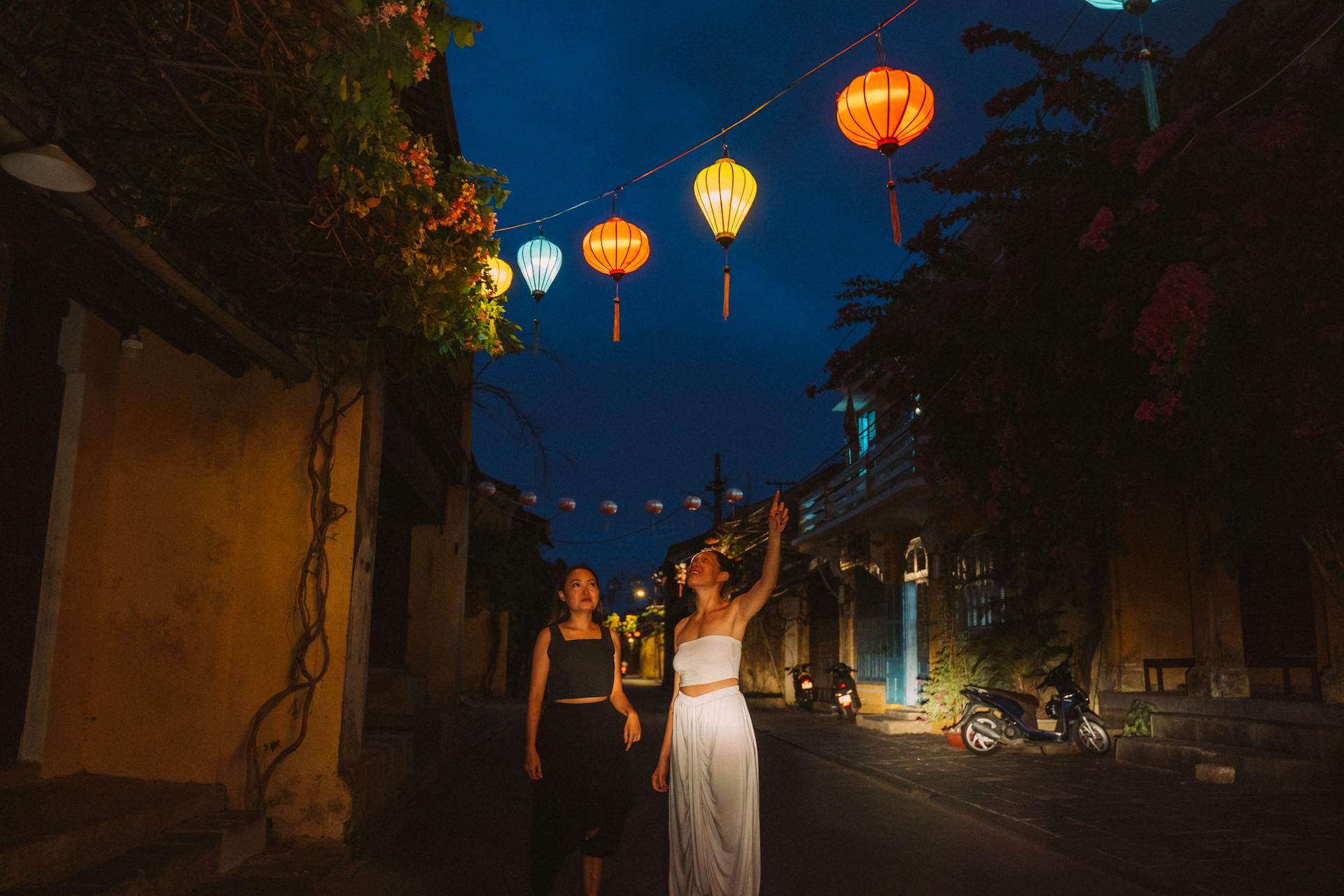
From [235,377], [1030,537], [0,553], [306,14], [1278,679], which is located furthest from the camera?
[1278,679]

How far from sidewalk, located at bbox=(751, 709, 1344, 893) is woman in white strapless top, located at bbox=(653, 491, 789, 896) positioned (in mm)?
2893

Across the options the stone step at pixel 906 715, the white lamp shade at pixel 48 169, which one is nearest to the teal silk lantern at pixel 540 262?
the white lamp shade at pixel 48 169

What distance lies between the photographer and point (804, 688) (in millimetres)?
24750

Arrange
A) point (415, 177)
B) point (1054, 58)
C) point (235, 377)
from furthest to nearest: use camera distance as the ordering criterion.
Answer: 1. point (1054, 58)
2. point (235, 377)
3. point (415, 177)

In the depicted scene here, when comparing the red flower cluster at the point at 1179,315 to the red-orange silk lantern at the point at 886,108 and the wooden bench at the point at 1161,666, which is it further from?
the wooden bench at the point at 1161,666

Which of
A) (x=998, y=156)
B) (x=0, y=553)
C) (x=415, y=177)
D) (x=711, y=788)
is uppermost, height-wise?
(x=998, y=156)

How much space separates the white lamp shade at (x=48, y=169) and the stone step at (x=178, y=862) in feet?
10.2

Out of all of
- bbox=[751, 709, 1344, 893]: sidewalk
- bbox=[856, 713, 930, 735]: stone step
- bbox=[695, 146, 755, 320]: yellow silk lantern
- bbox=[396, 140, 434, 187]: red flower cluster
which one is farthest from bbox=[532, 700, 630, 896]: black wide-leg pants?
bbox=[856, 713, 930, 735]: stone step

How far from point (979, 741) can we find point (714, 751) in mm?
9161

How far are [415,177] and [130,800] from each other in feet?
13.4

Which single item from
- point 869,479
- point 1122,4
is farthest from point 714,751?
point 869,479

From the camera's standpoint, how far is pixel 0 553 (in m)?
5.79

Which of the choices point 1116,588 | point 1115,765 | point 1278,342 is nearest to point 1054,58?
point 1278,342

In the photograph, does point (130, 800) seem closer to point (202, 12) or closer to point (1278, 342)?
point (202, 12)
